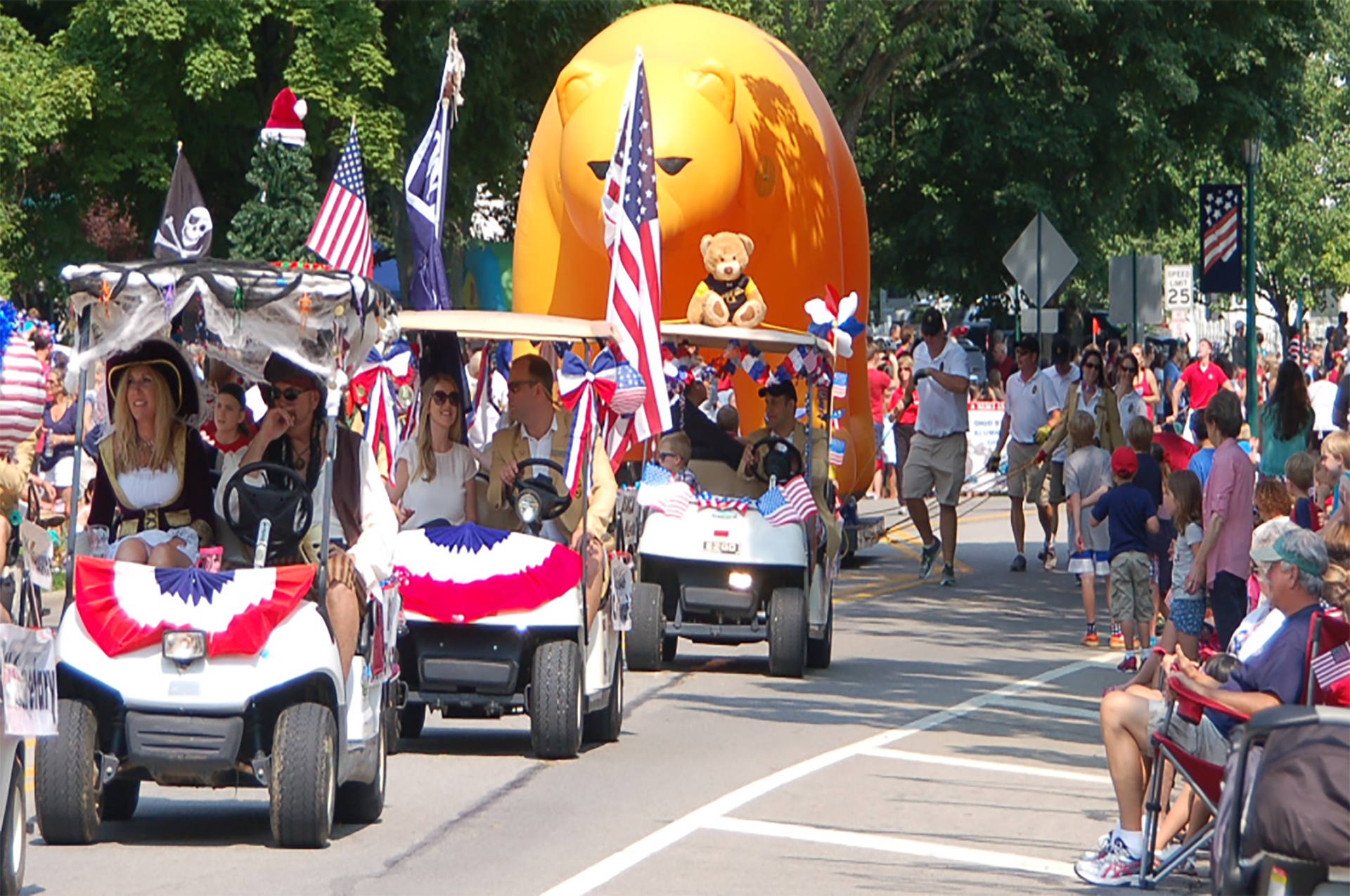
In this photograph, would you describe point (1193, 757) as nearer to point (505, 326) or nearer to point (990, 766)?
point (990, 766)

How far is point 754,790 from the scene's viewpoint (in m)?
10.5

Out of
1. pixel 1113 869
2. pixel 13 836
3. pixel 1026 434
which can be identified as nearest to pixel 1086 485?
pixel 1026 434

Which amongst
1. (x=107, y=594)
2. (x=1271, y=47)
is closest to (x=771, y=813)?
(x=107, y=594)

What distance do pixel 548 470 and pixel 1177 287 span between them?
3426 cm

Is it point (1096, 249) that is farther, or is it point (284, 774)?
Answer: point (1096, 249)

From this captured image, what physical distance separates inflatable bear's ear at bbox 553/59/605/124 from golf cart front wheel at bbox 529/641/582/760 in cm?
952

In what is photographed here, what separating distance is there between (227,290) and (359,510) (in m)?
1.17

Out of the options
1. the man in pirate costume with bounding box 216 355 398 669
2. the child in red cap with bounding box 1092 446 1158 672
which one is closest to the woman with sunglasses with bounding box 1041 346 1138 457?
the child in red cap with bounding box 1092 446 1158 672

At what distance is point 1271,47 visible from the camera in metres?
34.0

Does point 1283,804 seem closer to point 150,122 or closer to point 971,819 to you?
point 971,819

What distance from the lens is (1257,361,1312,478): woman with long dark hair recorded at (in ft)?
48.1

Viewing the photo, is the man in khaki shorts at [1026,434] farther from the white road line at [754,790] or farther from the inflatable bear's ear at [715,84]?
the white road line at [754,790]

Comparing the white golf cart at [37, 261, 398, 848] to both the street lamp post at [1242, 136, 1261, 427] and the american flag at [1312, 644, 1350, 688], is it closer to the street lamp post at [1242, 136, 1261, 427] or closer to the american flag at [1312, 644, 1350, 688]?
the american flag at [1312, 644, 1350, 688]

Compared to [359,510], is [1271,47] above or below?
above
